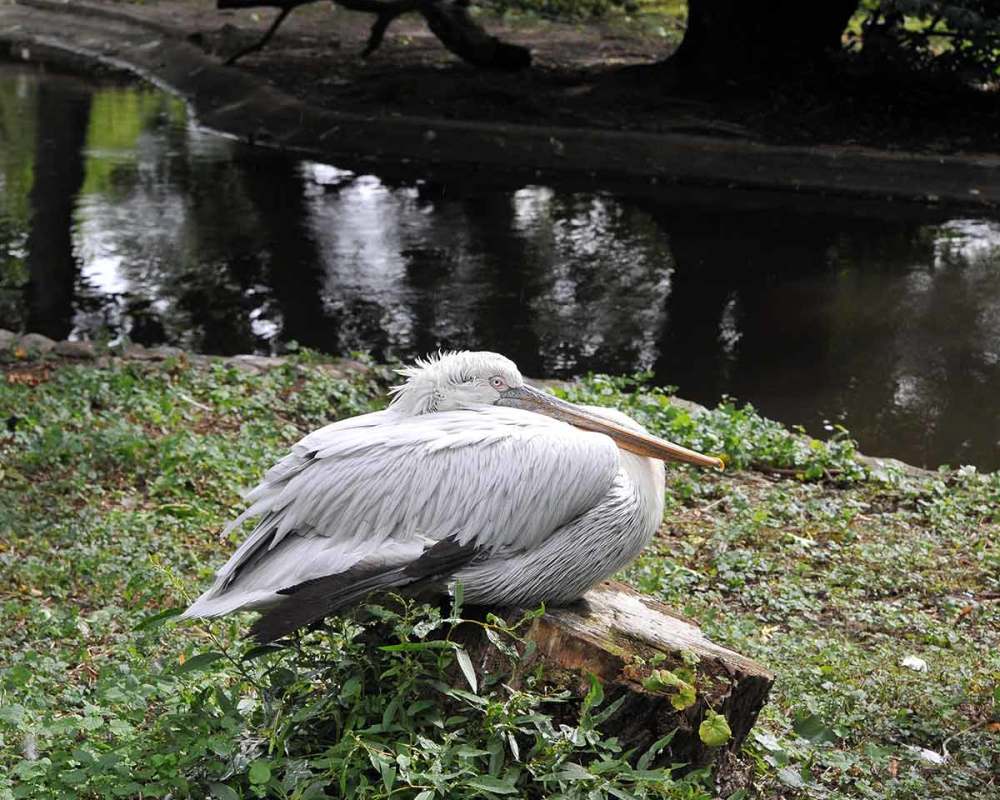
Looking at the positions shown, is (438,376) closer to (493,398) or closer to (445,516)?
(493,398)

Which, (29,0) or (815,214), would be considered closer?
(815,214)

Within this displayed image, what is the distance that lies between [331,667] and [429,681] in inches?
10.9

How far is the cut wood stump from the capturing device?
3242 mm

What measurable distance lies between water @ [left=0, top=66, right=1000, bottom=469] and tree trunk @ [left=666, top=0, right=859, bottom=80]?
292 centimetres

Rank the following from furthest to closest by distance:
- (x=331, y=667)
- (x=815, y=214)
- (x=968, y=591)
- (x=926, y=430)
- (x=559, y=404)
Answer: (x=815, y=214)
(x=926, y=430)
(x=968, y=591)
(x=559, y=404)
(x=331, y=667)

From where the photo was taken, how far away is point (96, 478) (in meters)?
5.64

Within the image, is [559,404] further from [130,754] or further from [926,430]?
[926,430]

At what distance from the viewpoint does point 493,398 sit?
3.74 meters

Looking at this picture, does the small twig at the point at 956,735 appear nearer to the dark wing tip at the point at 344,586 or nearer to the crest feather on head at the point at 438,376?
the dark wing tip at the point at 344,586

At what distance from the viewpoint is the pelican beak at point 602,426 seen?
3607mm

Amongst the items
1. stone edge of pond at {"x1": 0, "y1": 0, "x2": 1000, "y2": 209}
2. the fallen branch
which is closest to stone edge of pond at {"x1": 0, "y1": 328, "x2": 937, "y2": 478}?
stone edge of pond at {"x1": 0, "y1": 0, "x2": 1000, "y2": 209}

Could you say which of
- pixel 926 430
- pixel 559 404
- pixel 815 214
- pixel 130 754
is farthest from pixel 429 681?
pixel 815 214

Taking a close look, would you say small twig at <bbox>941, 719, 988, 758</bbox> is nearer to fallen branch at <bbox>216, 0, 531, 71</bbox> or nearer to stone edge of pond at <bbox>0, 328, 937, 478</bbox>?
stone edge of pond at <bbox>0, 328, 937, 478</bbox>

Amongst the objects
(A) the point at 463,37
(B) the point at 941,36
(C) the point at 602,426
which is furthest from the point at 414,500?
(A) the point at 463,37
